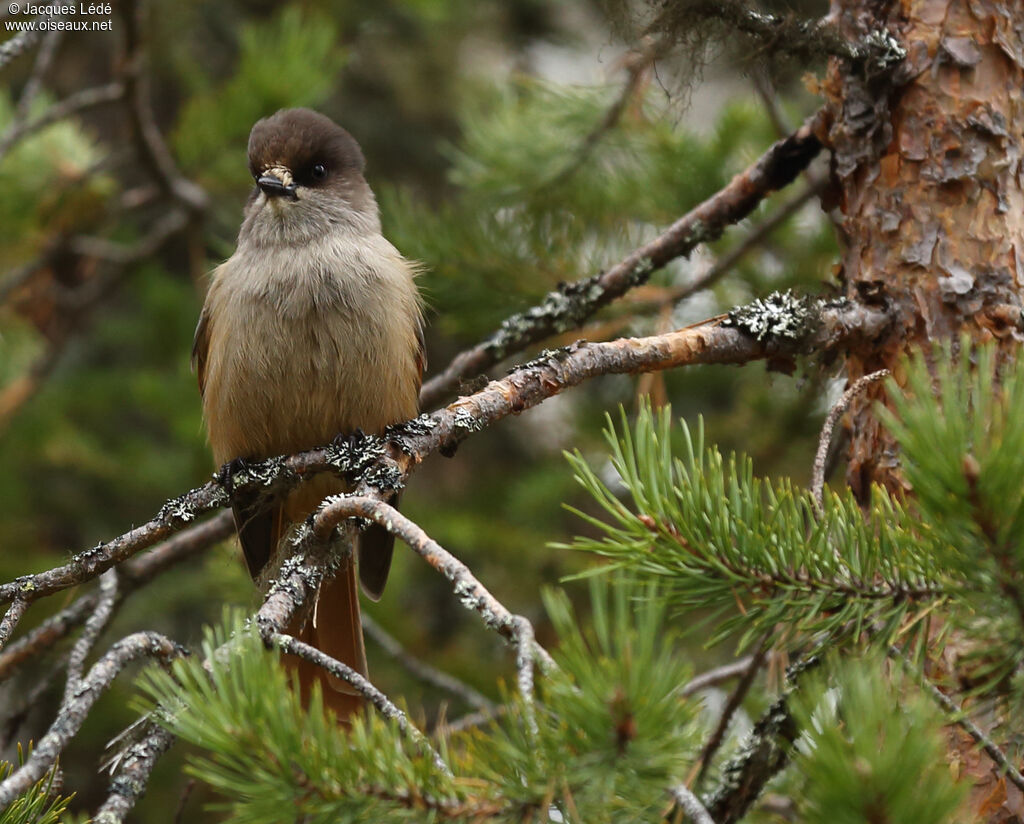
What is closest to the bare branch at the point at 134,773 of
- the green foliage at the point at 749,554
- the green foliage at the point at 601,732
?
the green foliage at the point at 601,732

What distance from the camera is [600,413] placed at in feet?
16.0

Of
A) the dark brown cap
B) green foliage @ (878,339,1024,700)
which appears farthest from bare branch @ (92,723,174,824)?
the dark brown cap

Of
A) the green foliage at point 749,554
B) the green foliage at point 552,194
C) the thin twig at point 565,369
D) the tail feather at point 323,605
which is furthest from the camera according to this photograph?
the green foliage at point 552,194

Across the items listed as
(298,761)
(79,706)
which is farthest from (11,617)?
(298,761)

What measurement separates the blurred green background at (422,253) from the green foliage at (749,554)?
582 mm

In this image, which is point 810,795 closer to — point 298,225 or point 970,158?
point 970,158

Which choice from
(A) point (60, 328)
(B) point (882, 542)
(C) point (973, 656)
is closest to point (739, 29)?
(B) point (882, 542)

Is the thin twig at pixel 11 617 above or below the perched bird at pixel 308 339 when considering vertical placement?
below

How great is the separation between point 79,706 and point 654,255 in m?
1.68

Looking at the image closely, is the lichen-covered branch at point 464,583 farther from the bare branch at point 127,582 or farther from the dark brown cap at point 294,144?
the dark brown cap at point 294,144

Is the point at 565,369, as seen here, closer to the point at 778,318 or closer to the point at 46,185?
the point at 778,318

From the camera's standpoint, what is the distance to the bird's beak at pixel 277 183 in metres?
3.38

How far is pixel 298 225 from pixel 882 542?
231 cm

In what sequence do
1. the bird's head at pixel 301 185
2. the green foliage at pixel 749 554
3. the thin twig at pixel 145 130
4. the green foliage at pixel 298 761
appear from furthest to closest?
the thin twig at pixel 145 130, the bird's head at pixel 301 185, the green foliage at pixel 749 554, the green foliage at pixel 298 761
